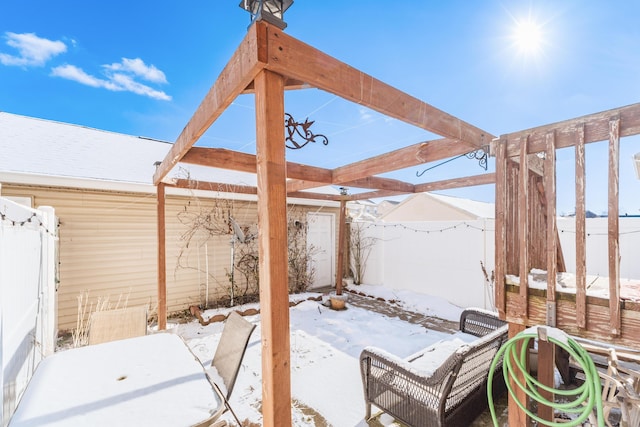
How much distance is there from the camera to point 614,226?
137 cm

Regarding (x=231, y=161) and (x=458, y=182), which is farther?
(x=458, y=182)

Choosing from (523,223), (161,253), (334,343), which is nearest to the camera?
(523,223)

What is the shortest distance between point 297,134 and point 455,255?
5.66 m

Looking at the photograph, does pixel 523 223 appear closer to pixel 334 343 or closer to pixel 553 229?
pixel 553 229

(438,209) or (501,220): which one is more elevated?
(438,209)

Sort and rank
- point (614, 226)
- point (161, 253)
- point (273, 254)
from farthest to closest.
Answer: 1. point (161, 253)
2. point (614, 226)
3. point (273, 254)

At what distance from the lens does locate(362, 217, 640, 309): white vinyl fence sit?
4902 millimetres

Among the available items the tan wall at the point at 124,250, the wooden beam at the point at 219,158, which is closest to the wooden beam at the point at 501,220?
the wooden beam at the point at 219,158

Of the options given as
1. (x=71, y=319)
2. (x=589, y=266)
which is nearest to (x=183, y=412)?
(x=71, y=319)

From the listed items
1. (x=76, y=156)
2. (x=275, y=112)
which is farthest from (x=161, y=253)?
(x=275, y=112)

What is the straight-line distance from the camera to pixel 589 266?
4977 mm

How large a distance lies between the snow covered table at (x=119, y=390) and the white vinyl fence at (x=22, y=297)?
0.60 ft

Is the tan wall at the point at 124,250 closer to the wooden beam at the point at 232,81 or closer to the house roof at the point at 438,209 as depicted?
the wooden beam at the point at 232,81

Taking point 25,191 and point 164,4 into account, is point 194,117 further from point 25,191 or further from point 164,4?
point 25,191
